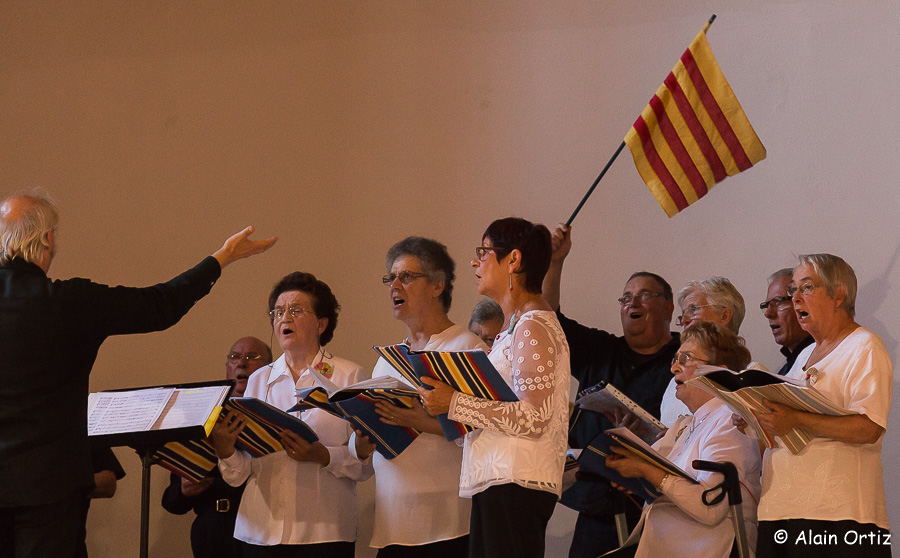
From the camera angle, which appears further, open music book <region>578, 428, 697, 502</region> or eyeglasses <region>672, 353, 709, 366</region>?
eyeglasses <region>672, 353, 709, 366</region>

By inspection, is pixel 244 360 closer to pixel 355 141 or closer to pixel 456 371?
pixel 456 371

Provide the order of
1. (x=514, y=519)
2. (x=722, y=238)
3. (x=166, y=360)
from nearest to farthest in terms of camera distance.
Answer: (x=514, y=519), (x=722, y=238), (x=166, y=360)

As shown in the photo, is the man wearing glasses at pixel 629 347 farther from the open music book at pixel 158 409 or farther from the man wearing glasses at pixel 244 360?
the open music book at pixel 158 409

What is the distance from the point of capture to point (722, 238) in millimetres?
5031

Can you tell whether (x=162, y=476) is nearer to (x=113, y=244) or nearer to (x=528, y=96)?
(x=113, y=244)

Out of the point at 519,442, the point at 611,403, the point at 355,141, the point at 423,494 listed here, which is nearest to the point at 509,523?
the point at 519,442

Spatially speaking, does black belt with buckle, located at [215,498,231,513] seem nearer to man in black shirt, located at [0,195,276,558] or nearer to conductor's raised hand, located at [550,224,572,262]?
man in black shirt, located at [0,195,276,558]

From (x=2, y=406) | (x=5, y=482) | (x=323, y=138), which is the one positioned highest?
(x=323, y=138)

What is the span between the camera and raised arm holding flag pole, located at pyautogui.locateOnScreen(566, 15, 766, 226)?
4062 mm

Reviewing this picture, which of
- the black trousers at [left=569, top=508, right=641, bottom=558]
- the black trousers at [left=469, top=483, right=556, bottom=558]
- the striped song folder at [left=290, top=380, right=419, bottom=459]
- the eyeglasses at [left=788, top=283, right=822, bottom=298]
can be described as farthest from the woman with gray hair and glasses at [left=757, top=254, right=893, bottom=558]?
the striped song folder at [left=290, top=380, right=419, bottom=459]

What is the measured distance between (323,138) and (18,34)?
1903mm

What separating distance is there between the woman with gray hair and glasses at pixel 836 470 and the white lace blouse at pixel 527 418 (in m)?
0.70

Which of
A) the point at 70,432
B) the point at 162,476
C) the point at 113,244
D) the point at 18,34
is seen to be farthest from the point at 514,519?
the point at 18,34

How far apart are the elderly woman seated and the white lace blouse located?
16.9 inches
